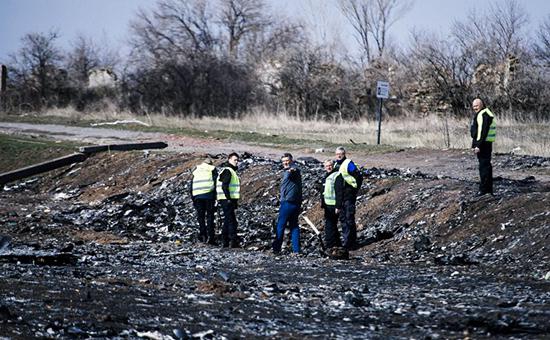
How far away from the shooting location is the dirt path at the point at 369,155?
21020 millimetres

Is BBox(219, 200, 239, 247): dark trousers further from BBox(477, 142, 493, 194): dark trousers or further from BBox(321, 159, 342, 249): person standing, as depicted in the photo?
BBox(477, 142, 493, 194): dark trousers

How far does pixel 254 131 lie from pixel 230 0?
30.3 metres

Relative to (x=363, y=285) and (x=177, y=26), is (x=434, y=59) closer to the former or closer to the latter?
(x=177, y=26)

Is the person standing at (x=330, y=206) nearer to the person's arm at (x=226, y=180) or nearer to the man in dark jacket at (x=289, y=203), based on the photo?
the man in dark jacket at (x=289, y=203)

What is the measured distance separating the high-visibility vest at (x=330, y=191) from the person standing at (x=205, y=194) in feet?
8.71

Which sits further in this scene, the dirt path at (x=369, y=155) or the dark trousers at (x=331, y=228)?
the dirt path at (x=369, y=155)

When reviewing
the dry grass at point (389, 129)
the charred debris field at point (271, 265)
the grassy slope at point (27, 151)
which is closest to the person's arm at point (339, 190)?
the charred debris field at point (271, 265)

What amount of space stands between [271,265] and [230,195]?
10.1ft

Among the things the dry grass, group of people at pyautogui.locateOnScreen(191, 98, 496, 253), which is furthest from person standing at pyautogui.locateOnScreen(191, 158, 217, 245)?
the dry grass

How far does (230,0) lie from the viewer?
2483 inches

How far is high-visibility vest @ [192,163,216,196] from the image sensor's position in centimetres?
1775

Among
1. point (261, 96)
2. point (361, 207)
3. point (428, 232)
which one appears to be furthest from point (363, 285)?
point (261, 96)

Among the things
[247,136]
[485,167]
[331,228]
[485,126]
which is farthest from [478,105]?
[247,136]

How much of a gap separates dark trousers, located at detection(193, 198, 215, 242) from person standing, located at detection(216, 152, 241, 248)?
0.58 m
